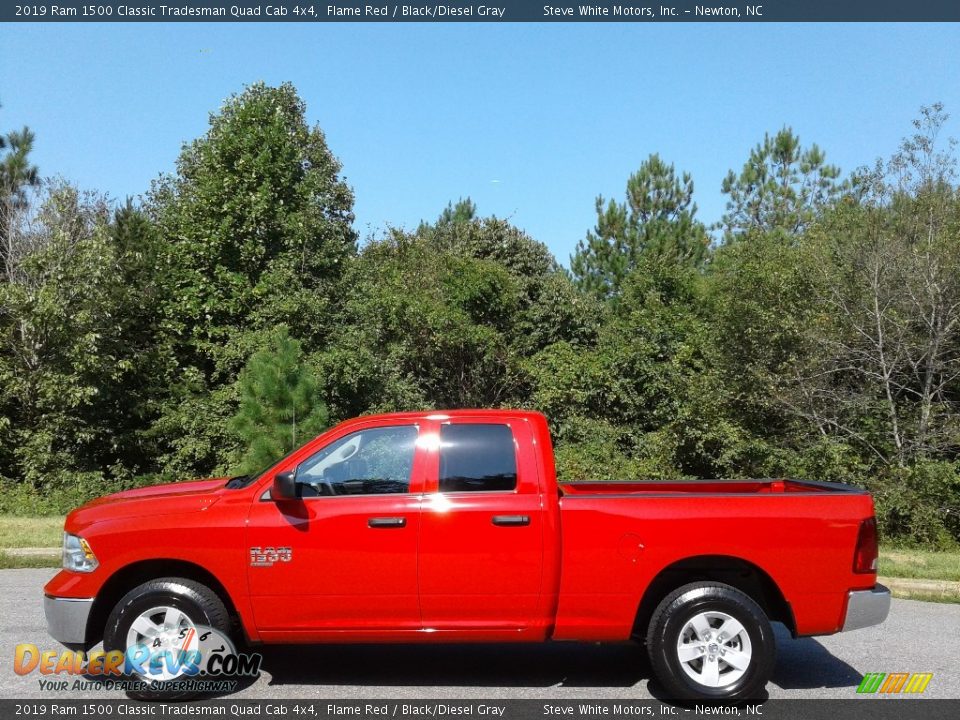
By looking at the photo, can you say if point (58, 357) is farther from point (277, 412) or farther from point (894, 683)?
point (894, 683)

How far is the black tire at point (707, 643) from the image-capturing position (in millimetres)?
5538

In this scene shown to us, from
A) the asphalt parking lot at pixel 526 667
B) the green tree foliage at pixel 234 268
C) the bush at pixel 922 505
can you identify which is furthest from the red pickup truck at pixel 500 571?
the green tree foliage at pixel 234 268

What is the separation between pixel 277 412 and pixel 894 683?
11.0 meters

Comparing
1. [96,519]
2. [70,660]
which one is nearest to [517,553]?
[96,519]

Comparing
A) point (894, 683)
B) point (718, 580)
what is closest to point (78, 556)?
point (718, 580)

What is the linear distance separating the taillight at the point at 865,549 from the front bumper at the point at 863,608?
15 cm

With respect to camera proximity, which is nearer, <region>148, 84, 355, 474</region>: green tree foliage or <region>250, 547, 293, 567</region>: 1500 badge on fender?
<region>250, 547, 293, 567</region>: 1500 badge on fender

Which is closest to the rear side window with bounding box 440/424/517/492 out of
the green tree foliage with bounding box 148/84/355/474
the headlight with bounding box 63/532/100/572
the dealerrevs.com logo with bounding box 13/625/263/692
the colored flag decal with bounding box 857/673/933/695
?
the dealerrevs.com logo with bounding box 13/625/263/692

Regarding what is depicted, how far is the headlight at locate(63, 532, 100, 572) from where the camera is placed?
575 centimetres

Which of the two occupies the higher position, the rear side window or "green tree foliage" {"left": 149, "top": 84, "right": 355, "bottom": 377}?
"green tree foliage" {"left": 149, "top": 84, "right": 355, "bottom": 377}

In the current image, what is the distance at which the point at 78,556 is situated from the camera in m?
5.81

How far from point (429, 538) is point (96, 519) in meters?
2.25

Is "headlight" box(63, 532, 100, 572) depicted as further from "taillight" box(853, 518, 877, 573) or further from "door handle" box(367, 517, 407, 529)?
"taillight" box(853, 518, 877, 573)

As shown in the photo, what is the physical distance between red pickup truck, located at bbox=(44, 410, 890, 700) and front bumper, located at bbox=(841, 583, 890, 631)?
0.01 metres
